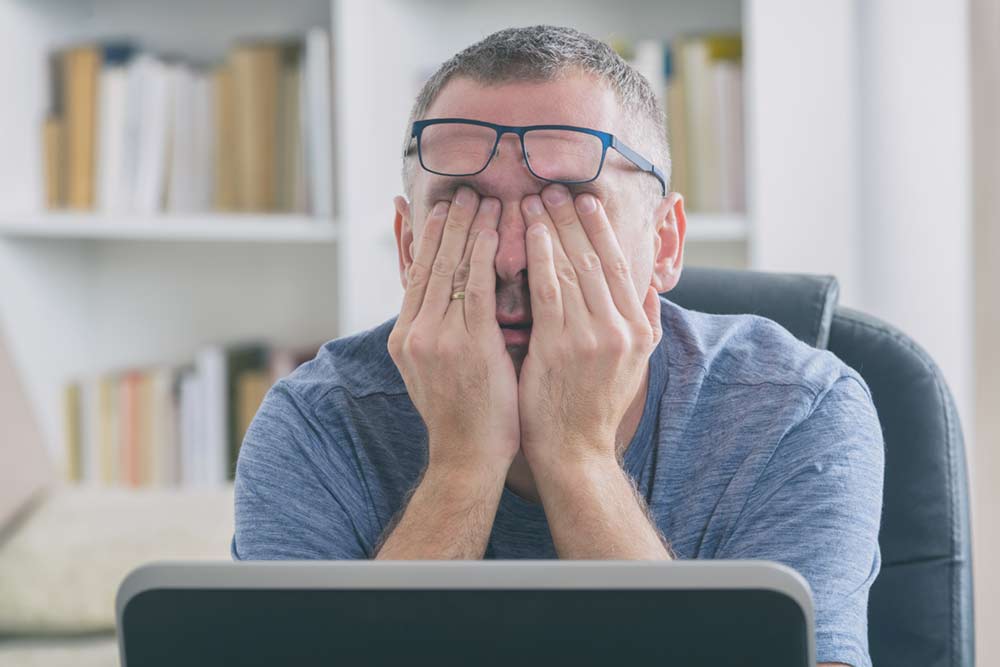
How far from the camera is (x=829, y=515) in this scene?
0.95 m

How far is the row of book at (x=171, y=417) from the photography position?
95.6 inches

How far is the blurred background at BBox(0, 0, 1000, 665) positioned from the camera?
6.44 ft

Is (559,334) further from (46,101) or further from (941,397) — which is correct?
(46,101)

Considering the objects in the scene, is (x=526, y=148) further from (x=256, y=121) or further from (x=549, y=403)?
(x=256, y=121)

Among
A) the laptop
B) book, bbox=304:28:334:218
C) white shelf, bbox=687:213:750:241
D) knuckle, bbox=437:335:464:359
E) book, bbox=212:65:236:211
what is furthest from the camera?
book, bbox=212:65:236:211

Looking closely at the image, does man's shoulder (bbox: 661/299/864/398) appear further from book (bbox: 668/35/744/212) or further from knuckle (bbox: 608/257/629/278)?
book (bbox: 668/35/744/212)

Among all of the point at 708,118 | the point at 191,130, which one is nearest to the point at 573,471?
the point at 708,118

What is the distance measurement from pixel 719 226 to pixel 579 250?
3.68 ft

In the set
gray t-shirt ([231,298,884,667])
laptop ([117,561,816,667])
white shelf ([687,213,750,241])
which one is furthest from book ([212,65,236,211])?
laptop ([117,561,816,667])

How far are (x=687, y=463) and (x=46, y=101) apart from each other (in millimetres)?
1922

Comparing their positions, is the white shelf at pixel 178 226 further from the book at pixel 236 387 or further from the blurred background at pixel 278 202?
the book at pixel 236 387

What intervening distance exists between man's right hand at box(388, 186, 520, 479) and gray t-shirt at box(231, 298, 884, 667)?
7cm

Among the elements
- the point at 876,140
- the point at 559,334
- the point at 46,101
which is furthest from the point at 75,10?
the point at 559,334

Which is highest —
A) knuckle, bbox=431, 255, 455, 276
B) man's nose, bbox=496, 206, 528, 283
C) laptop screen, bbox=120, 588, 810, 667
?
man's nose, bbox=496, 206, 528, 283
